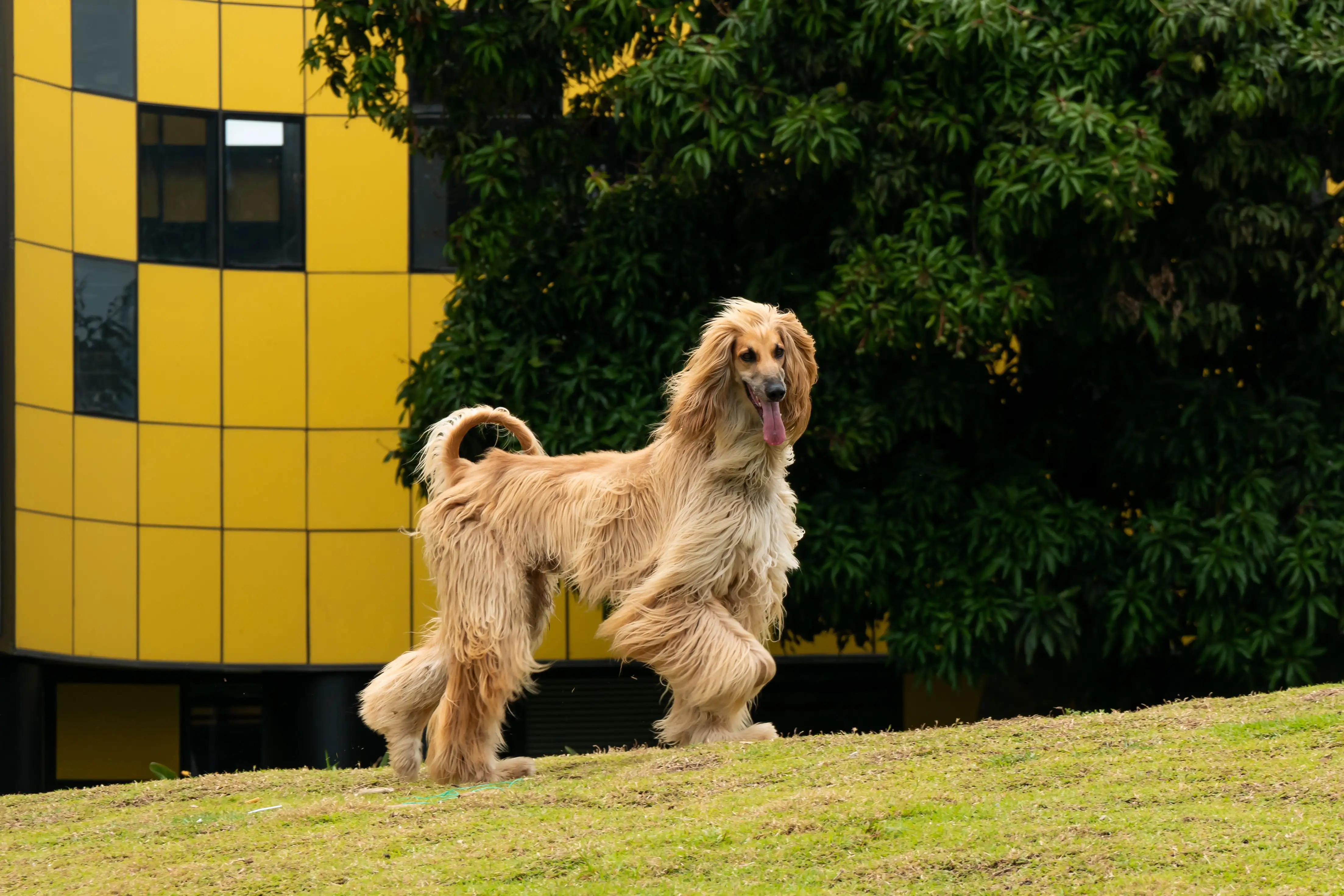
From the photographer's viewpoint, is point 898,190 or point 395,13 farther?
point 395,13

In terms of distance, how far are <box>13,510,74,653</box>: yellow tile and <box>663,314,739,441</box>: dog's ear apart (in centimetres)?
1244

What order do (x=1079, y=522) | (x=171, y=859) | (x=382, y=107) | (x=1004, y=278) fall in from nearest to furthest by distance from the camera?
(x=171, y=859)
(x=1004, y=278)
(x=1079, y=522)
(x=382, y=107)

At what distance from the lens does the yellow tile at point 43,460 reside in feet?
63.3

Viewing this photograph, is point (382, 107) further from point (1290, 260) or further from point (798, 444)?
point (1290, 260)

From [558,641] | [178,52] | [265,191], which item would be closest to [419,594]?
[558,641]

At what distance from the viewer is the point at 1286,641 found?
12750 millimetres

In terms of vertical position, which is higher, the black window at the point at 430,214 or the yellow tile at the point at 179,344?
the black window at the point at 430,214

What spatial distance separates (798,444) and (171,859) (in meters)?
6.57

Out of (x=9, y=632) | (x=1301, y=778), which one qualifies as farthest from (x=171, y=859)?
(x=9, y=632)

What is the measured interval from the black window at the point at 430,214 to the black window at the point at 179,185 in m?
2.07

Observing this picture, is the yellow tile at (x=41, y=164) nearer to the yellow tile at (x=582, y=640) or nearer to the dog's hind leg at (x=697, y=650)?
the yellow tile at (x=582, y=640)

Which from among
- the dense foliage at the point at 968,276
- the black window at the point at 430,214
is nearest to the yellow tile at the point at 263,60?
the black window at the point at 430,214

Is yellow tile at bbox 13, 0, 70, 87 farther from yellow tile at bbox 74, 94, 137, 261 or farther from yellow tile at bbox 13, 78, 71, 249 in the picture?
yellow tile at bbox 74, 94, 137, 261

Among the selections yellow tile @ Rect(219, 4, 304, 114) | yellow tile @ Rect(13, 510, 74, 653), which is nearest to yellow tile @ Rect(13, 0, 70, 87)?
yellow tile @ Rect(219, 4, 304, 114)
